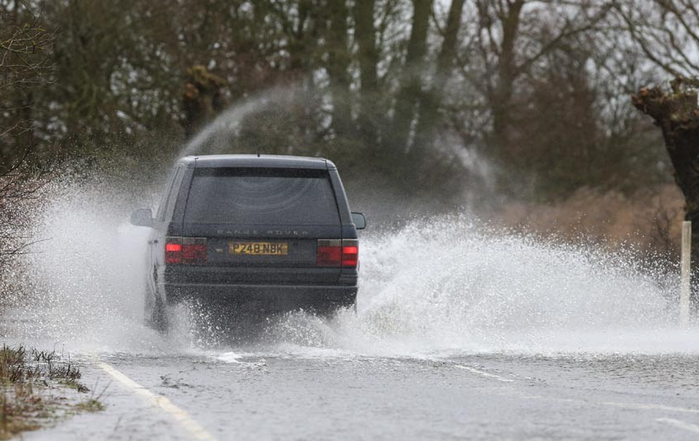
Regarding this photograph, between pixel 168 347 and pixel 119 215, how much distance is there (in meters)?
13.8

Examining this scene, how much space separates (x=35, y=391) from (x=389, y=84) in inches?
1093

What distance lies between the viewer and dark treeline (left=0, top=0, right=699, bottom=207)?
31.9 m

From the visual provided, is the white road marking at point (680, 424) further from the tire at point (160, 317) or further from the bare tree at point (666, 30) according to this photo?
the bare tree at point (666, 30)

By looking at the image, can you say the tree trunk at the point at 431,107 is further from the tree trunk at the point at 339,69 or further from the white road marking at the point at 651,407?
the white road marking at the point at 651,407

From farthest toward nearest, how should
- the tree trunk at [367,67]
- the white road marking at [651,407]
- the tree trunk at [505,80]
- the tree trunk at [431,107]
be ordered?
1. the tree trunk at [505,80]
2. the tree trunk at [431,107]
3. the tree trunk at [367,67]
4. the white road marking at [651,407]

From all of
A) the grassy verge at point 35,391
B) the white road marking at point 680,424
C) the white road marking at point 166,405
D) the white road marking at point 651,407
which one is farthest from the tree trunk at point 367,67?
the white road marking at point 680,424

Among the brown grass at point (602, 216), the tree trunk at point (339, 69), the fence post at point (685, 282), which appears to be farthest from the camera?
the tree trunk at point (339, 69)

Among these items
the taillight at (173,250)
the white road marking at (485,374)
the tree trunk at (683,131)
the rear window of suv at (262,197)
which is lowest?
the white road marking at (485,374)

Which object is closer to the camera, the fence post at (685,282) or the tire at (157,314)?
the tire at (157,314)

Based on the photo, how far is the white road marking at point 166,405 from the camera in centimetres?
802

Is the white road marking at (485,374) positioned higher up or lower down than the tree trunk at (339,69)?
lower down

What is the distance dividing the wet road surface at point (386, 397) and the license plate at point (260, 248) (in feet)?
3.16

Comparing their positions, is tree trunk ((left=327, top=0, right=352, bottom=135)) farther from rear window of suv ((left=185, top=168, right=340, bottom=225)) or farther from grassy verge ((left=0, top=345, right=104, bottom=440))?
grassy verge ((left=0, top=345, right=104, bottom=440))

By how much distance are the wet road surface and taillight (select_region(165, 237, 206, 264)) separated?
91cm
